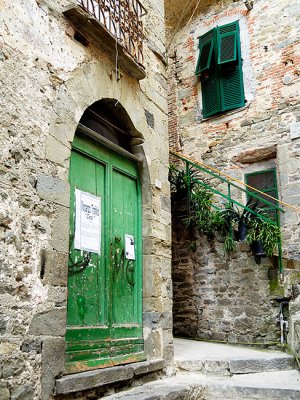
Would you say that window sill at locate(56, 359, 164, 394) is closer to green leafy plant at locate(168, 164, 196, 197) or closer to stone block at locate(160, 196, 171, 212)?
stone block at locate(160, 196, 171, 212)

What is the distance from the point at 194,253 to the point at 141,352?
8.72ft

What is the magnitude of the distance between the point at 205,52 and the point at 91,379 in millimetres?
7171

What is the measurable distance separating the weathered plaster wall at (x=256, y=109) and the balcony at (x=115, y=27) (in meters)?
3.72

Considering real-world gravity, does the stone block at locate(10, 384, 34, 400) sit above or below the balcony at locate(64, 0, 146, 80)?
below

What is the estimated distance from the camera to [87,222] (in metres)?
4.07

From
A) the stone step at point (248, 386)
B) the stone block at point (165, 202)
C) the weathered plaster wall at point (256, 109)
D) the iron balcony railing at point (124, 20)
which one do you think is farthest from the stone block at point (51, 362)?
the weathered plaster wall at point (256, 109)

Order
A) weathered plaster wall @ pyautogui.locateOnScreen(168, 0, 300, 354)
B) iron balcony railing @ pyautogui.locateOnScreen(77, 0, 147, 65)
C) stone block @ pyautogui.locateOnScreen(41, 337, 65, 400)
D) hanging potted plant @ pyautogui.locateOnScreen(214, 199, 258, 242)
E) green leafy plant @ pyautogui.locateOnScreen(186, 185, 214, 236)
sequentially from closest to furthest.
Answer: stone block @ pyautogui.locateOnScreen(41, 337, 65, 400) < iron balcony railing @ pyautogui.locateOnScreen(77, 0, 147, 65) < hanging potted plant @ pyautogui.locateOnScreen(214, 199, 258, 242) < green leafy plant @ pyautogui.locateOnScreen(186, 185, 214, 236) < weathered plaster wall @ pyautogui.locateOnScreen(168, 0, 300, 354)

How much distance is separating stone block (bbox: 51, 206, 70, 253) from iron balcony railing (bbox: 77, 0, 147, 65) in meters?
1.89

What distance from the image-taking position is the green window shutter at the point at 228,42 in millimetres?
8633

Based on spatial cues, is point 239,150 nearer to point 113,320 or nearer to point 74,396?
point 113,320

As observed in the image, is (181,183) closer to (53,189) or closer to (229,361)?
(229,361)

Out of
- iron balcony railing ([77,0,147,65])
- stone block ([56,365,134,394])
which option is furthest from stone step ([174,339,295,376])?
iron balcony railing ([77,0,147,65])

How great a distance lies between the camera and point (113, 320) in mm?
4262

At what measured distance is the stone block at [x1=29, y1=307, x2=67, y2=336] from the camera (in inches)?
126
